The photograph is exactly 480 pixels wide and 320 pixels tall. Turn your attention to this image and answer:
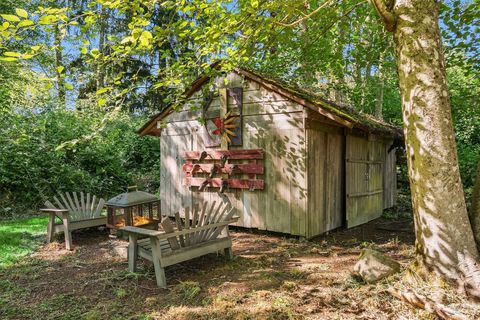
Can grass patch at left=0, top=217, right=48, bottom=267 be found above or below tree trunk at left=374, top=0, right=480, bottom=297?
below

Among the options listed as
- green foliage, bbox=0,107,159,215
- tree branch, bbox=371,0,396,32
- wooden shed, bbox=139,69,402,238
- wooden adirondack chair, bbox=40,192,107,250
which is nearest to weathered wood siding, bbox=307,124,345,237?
wooden shed, bbox=139,69,402,238

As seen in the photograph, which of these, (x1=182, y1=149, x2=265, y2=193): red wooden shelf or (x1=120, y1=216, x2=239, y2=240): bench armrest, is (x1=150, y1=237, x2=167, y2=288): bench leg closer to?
(x1=120, y1=216, x2=239, y2=240): bench armrest

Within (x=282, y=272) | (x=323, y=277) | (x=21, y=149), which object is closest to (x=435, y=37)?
(x=323, y=277)

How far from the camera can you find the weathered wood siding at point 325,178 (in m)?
6.84

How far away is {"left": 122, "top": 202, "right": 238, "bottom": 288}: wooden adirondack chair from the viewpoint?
439 centimetres

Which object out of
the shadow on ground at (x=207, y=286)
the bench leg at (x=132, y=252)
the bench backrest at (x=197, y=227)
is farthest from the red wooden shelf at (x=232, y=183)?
the bench leg at (x=132, y=252)

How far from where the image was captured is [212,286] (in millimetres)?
4332

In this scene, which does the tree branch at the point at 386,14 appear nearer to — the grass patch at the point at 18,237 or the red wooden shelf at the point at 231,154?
the red wooden shelf at the point at 231,154

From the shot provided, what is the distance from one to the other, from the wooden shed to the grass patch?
10.3 ft

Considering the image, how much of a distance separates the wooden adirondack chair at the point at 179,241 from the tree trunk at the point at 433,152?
289 cm

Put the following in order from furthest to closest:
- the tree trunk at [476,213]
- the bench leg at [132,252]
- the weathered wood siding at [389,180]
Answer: the weathered wood siding at [389,180] → the bench leg at [132,252] → the tree trunk at [476,213]

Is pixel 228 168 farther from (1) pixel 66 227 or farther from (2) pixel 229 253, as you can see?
(1) pixel 66 227

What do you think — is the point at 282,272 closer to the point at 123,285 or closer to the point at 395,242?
the point at 123,285

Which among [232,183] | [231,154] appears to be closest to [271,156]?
[231,154]
